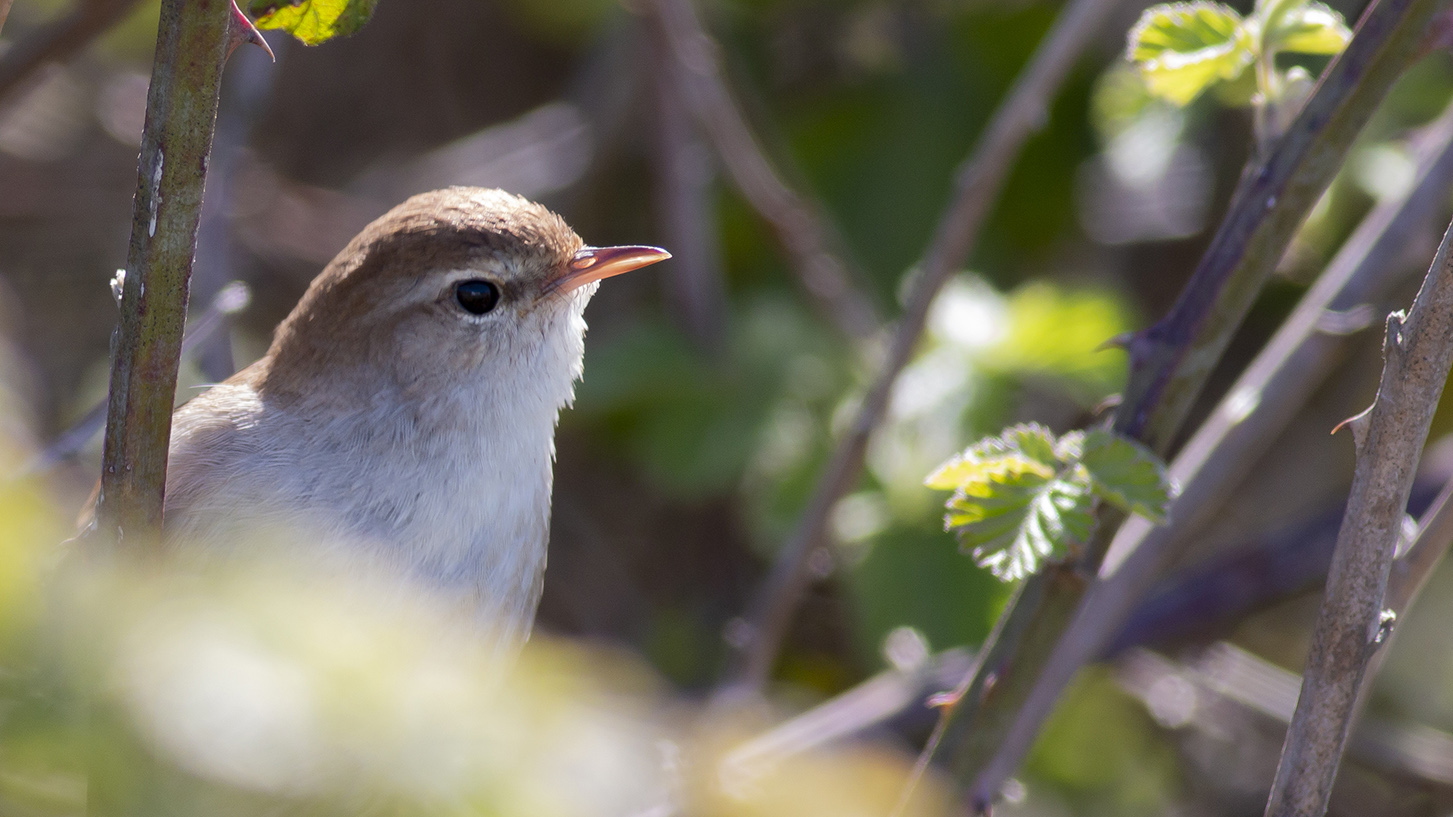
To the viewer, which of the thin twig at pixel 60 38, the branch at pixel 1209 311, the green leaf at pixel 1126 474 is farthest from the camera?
the thin twig at pixel 60 38

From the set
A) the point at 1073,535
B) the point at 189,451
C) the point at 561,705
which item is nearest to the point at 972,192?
the point at 1073,535

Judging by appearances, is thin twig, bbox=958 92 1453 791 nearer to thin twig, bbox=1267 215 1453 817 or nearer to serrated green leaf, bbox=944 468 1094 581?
serrated green leaf, bbox=944 468 1094 581

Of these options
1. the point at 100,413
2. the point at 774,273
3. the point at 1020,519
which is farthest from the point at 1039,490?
the point at 774,273

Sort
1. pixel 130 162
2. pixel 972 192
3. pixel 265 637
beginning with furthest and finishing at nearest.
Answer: pixel 130 162 → pixel 972 192 → pixel 265 637

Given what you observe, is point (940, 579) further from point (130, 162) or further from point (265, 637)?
point (130, 162)

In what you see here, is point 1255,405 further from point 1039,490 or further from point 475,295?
point 475,295

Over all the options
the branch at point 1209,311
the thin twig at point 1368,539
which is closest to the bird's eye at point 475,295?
the branch at point 1209,311

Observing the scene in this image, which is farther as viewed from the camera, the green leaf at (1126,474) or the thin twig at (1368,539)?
the green leaf at (1126,474)

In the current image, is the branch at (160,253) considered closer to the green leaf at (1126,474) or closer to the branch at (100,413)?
the branch at (100,413)
